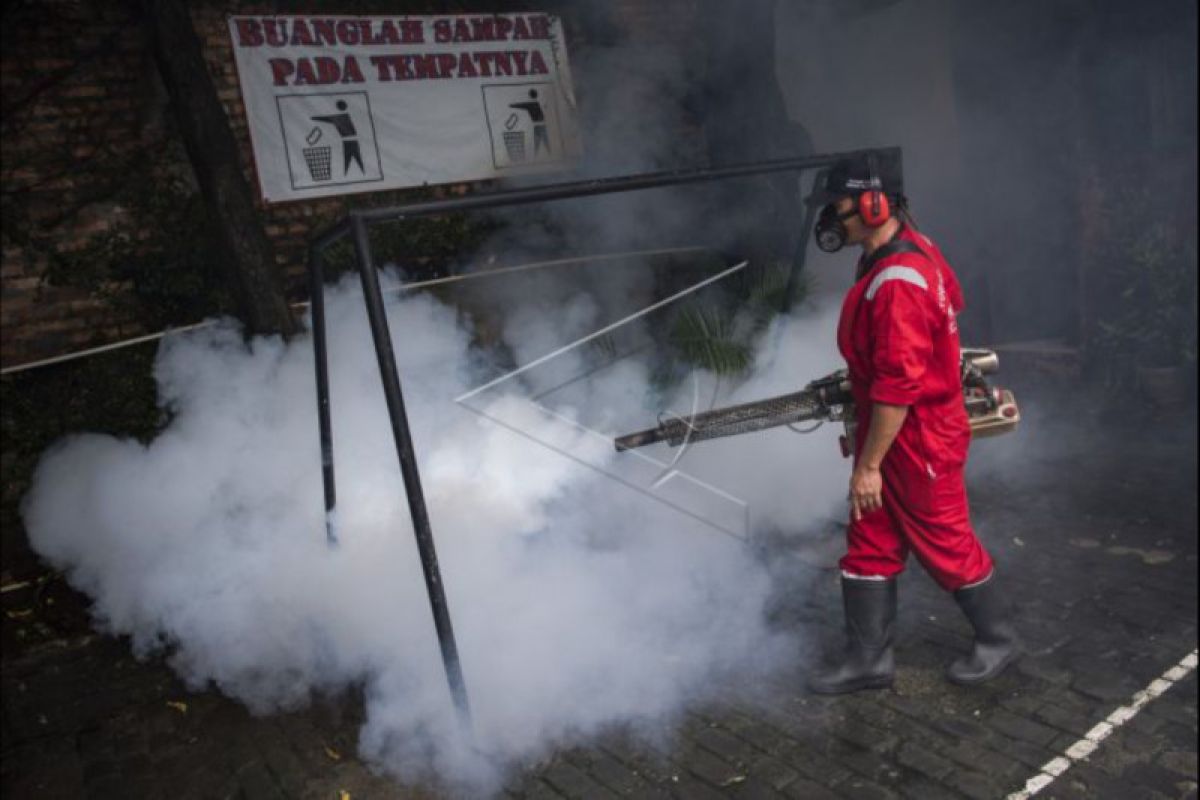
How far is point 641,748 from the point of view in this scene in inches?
131

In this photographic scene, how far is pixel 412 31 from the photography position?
6699 mm

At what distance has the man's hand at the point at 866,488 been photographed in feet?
10.8

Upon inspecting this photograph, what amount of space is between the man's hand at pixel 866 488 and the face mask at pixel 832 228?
2.84ft

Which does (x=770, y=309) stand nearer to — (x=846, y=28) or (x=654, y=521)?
(x=654, y=521)

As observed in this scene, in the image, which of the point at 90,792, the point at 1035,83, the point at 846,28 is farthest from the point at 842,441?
the point at 846,28

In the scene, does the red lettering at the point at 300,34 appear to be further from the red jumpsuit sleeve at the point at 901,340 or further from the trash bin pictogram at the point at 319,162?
the red jumpsuit sleeve at the point at 901,340

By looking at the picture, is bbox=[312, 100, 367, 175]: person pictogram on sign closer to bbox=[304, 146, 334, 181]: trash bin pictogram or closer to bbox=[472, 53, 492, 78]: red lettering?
bbox=[304, 146, 334, 181]: trash bin pictogram

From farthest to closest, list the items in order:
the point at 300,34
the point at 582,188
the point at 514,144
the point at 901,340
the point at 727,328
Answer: the point at 514,144, the point at 300,34, the point at 727,328, the point at 582,188, the point at 901,340

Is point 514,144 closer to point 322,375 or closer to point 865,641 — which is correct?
point 322,375

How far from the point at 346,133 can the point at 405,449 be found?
4181 millimetres

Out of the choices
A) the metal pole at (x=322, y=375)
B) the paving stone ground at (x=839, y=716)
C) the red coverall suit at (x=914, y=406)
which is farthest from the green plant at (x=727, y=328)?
the metal pole at (x=322, y=375)

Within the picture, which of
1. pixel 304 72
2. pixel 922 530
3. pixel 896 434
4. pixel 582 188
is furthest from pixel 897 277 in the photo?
pixel 304 72

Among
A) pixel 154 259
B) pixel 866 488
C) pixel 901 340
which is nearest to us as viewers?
pixel 901 340

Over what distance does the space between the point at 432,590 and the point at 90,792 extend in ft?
5.72
